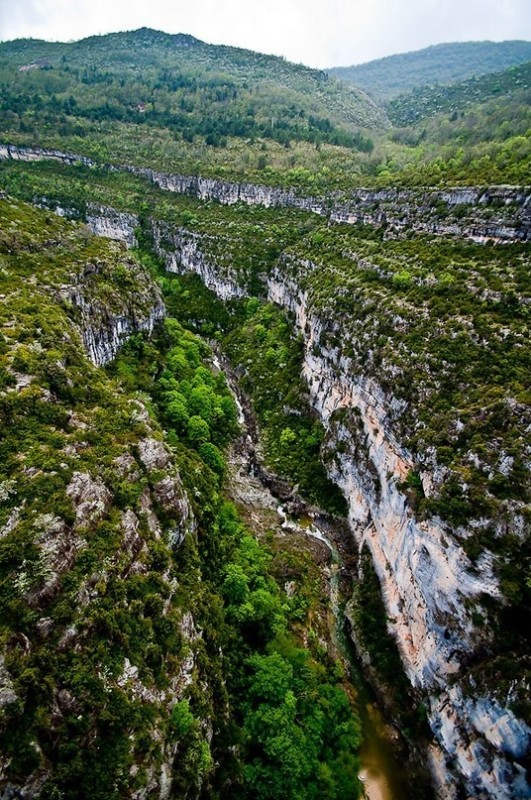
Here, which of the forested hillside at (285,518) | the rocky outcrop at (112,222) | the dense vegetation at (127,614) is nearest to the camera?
the dense vegetation at (127,614)

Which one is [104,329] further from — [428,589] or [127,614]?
[428,589]

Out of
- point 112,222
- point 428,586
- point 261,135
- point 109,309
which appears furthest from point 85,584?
point 261,135

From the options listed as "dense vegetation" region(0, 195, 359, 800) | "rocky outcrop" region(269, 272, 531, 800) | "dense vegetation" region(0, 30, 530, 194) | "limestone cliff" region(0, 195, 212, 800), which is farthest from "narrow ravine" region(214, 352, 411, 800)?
"dense vegetation" region(0, 30, 530, 194)

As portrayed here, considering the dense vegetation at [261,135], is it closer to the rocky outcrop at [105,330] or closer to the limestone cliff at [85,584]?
the rocky outcrop at [105,330]

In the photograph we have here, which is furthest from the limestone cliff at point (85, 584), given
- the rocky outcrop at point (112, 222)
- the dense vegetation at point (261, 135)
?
the rocky outcrop at point (112, 222)

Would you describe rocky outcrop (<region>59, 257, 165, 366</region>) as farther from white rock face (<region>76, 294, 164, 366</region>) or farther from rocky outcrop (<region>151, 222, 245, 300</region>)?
rocky outcrop (<region>151, 222, 245, 300</region>)
